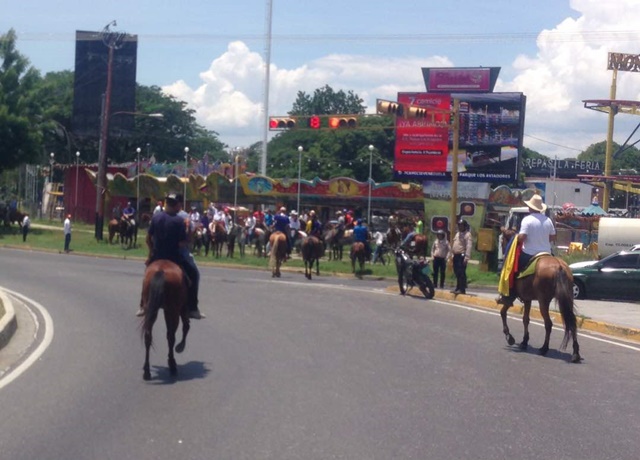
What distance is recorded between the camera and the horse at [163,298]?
446 inches

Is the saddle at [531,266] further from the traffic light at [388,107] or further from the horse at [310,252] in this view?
the traffic light at [388,107]

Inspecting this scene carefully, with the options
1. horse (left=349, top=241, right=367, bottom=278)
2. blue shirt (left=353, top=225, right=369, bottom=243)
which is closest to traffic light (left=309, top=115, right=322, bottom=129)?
blue shirt (left=353, top=225, right=369, bottom=243)

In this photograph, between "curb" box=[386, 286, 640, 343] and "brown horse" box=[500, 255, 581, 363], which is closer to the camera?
"brown horse" box=[500, 255, 581, 363]

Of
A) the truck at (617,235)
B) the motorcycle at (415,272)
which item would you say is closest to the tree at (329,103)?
the truck at (617,235)

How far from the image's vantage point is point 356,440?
28.0ft

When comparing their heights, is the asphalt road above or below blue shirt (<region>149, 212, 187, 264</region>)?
below

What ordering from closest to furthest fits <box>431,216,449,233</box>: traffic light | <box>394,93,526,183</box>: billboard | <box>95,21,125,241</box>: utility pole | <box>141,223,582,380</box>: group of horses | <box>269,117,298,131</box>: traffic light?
<box>141,223,582,380</box>: group of horses, <box>269,117,298,131</box>: traffic light, <box>431,216,449,233</box>: traffic light, <box>95,21,125,241</box>: utility pole, <box>394,93,526,183</box>: billboard

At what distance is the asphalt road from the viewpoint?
8.41 meters

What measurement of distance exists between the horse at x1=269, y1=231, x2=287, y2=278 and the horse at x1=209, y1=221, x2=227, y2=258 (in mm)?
8596

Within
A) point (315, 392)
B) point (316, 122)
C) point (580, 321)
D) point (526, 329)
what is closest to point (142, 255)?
point (316, 122)

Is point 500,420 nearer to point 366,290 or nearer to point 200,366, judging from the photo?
point 200,366

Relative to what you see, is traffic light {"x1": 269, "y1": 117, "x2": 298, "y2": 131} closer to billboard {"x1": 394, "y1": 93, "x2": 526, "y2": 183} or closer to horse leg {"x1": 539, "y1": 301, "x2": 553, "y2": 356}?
billboard {"x1": 394, "y1": 93, "x2": 526, "y2": 183}

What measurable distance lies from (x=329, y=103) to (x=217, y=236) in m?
73.5

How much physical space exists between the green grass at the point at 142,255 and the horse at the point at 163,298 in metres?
17.1
